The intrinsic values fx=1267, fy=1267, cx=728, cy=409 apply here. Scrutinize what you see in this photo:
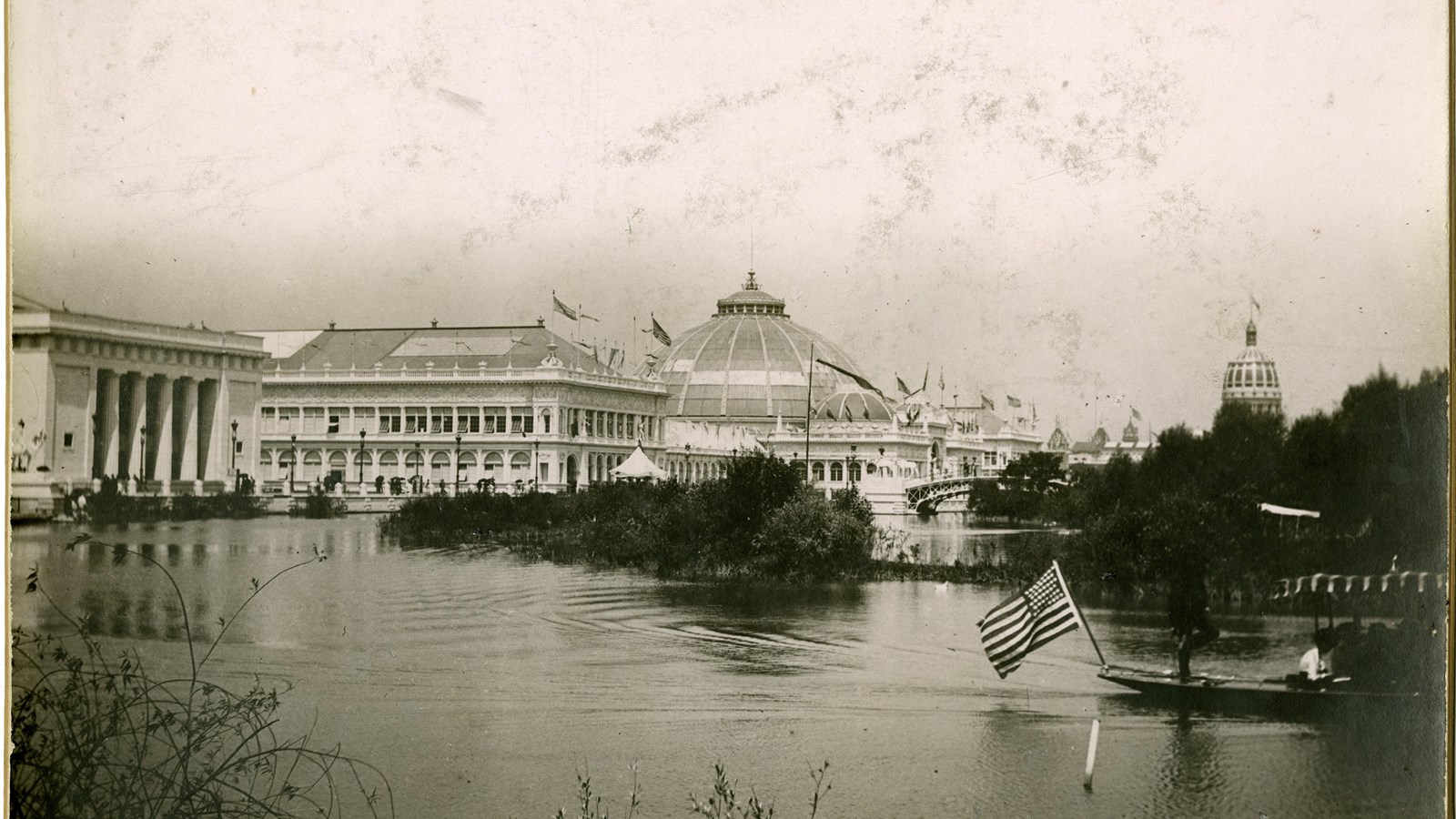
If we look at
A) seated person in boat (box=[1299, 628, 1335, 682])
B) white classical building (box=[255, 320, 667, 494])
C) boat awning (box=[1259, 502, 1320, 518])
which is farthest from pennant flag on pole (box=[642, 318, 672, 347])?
seated person in boat (box=[1299, 628, 1335, 682])

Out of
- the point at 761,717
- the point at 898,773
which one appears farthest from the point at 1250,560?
the point at 761,717

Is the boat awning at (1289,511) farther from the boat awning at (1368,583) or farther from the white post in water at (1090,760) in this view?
the white post in water at (1090,760)

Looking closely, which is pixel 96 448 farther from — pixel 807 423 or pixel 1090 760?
pixel 1090 760

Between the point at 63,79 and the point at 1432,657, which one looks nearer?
the point at 1432,657

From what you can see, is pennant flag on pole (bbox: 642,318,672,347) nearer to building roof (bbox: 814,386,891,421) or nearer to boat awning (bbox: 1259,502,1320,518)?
building roof (bbox: 814,386,891,421)

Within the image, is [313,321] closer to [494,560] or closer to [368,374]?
[368,374]

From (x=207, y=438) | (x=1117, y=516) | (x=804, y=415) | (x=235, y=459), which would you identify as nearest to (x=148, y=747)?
(x=235, y=459)
